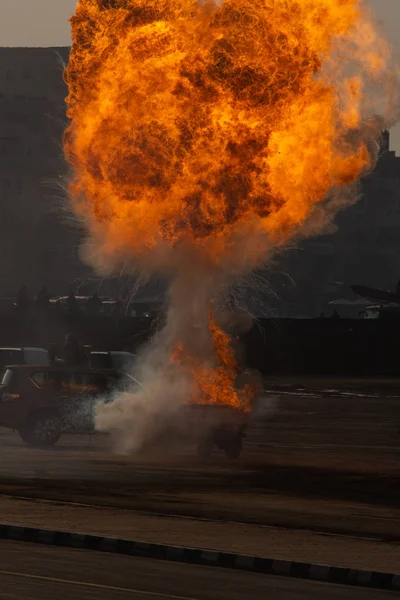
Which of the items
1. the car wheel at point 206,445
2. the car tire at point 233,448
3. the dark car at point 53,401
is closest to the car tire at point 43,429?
the dark car at point 53,401

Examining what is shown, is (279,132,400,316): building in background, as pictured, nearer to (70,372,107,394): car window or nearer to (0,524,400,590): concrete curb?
(70,372,107,394): car window

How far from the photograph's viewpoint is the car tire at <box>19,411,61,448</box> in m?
28.2

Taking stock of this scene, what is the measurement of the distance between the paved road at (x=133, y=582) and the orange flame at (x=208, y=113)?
13250 mm

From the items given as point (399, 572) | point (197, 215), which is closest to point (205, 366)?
point (197, 215)

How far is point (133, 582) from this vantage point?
12.4 metres

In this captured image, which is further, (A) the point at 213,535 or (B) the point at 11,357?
(B) the point at 11,357

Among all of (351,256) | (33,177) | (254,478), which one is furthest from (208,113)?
(351,256)

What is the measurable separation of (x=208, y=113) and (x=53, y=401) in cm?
622

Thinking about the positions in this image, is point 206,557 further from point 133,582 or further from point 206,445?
point 206,445

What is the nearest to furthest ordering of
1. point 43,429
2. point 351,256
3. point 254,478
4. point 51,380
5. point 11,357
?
point 254,478
point 43,429
point 51,380
point 11,357
point 351,256

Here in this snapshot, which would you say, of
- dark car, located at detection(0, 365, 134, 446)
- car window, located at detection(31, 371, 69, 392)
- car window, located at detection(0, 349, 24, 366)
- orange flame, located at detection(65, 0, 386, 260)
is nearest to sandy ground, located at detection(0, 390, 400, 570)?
dark car, located at detection(0, 365, 134, 446)

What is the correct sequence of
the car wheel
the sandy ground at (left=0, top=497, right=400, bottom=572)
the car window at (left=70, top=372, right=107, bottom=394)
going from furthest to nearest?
the car window at (left=70, top=372, right=107, bottom=394) < the car wheel < the sandy ground at (left=0, top=497, right=400, bottom=572)

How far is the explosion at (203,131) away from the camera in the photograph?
2620 centimetres

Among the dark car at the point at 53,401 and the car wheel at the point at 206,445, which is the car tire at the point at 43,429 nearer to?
the dark car at the point at 53,401
